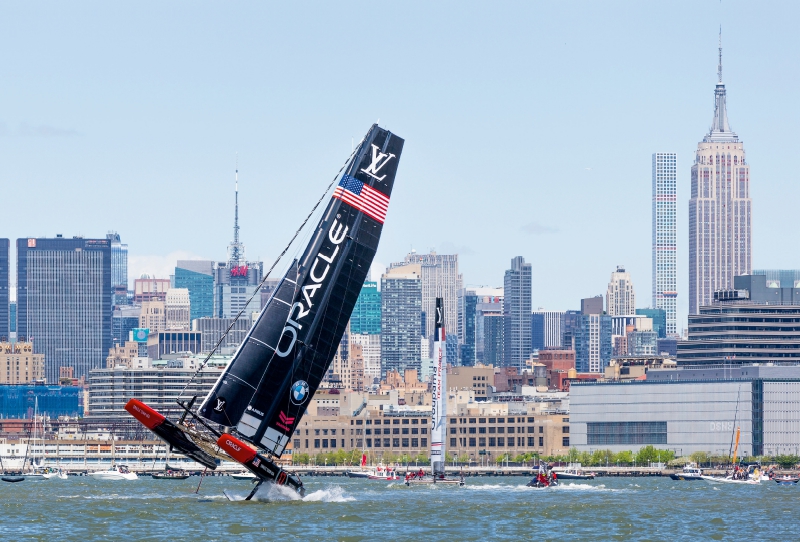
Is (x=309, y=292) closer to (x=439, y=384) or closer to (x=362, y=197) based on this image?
(x=362, y=197)

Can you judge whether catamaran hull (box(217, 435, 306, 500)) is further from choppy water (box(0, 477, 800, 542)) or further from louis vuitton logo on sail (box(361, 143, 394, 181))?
louis vuitton logo on sail (box(361, 143, 394, 181))

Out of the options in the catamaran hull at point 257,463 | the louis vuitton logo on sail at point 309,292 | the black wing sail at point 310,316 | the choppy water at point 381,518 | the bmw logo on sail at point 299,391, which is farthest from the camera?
the bmw logo on sail at point 299,391

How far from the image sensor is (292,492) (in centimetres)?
7312

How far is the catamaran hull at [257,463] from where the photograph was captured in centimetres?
6631

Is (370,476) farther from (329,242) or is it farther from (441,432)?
(329,242)

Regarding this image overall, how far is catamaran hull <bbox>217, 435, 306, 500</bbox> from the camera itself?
6631cm

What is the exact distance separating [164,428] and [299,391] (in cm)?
542

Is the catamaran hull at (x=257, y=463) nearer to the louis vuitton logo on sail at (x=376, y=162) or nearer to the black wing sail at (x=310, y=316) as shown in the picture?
the black wing sail at (x=310, y=316)

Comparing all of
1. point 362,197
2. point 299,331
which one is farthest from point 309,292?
point 362,197

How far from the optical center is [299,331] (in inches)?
2702

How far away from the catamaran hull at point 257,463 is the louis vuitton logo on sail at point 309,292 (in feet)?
12.4

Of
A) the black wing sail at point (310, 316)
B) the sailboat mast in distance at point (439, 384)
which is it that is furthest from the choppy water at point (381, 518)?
the sailboat mast in distance at point (439, 384)

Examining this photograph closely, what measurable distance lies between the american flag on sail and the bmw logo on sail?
674 centimetres

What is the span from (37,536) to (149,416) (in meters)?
5.72
